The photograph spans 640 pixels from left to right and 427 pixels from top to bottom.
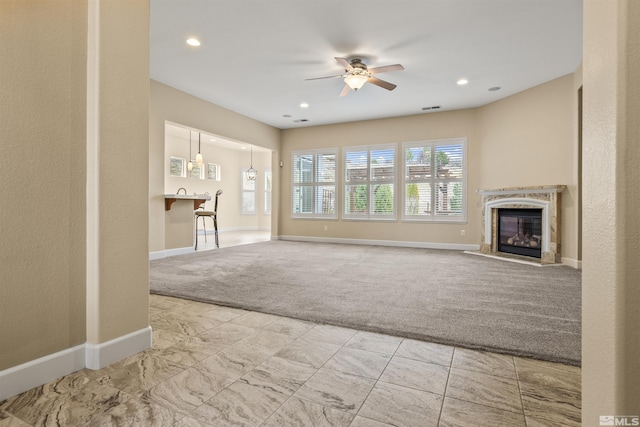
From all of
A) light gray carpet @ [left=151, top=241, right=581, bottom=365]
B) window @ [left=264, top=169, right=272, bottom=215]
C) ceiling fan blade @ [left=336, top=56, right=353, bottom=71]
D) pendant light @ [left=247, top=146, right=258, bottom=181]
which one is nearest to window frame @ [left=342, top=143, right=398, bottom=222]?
light gray carpet @ [left=151, top=241, right=581, bottom=365]

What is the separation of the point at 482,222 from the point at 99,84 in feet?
20.8

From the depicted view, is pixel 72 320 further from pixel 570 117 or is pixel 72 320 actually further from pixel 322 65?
pixel 570 117

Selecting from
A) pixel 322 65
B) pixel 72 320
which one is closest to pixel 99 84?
pixel 72 320

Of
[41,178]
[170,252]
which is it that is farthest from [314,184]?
[41,178]

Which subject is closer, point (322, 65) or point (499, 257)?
point (322, 65)

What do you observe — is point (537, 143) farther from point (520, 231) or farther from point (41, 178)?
point (41, 178)

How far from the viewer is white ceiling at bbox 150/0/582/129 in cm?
320

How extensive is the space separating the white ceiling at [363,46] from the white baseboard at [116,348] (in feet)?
9.80

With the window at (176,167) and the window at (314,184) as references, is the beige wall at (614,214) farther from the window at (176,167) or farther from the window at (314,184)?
the window at (176,167)

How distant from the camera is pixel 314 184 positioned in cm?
801

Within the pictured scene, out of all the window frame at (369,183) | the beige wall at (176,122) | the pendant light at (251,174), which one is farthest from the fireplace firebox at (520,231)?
the pendant light at (251,174)

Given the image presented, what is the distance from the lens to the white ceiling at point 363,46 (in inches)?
126

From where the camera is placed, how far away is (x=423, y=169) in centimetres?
691

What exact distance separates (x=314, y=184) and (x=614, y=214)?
727 centimetres
